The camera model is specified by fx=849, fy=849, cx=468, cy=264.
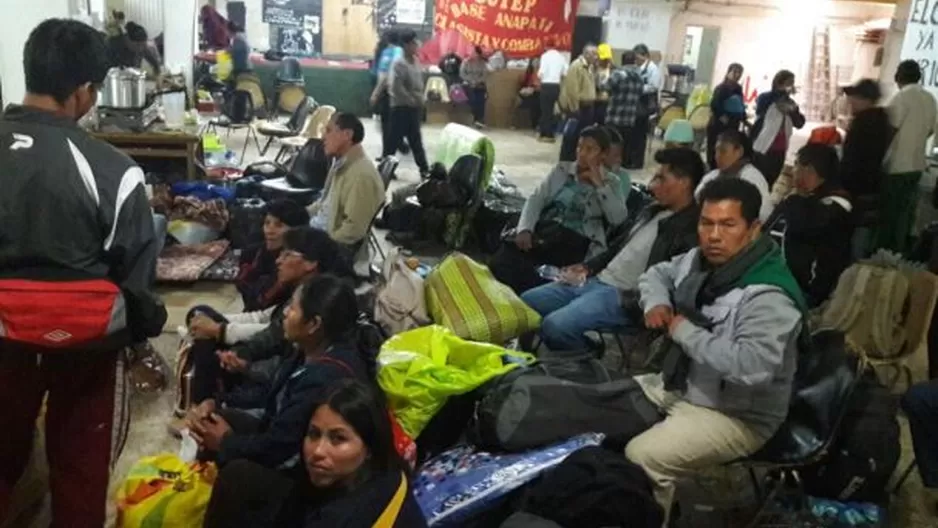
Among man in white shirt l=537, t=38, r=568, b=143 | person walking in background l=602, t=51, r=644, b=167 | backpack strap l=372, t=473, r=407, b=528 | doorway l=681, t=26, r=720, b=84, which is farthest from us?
doorway l=681, t=26, r=720, b=84

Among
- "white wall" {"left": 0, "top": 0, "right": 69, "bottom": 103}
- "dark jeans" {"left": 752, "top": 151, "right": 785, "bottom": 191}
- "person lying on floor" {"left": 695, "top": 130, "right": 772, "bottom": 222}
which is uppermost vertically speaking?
"white wall" {"left": 0, "top": 0, "right": 69, "bottom": 103}

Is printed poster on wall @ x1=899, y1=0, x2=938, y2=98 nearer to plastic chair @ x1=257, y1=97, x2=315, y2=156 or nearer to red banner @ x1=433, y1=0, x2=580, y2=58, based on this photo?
red banner @ x1=433, y1=0, x2=580, y2=58

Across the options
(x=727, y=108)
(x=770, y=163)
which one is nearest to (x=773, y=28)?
(x=727, y=108)

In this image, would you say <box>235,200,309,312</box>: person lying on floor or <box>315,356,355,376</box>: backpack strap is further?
<box>235,200,309,312</box>: person lying on floor

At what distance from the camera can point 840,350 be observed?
2.74 metres

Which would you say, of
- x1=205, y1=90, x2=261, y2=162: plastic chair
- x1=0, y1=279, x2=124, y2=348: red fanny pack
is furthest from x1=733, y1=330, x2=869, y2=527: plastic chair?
x1=205, y1=90, x2=261, y2=162: plastic chair

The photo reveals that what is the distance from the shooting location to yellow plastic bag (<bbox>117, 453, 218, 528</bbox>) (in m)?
2.36

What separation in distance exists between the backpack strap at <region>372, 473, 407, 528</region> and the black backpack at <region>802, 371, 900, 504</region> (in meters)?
1.69

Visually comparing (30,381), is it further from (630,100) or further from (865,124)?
(630,100)

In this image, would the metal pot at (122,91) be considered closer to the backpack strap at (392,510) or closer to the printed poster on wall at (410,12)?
the backpack strap at (392,510)

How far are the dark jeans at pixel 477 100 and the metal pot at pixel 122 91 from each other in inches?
295

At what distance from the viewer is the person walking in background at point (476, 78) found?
12508 millimetres

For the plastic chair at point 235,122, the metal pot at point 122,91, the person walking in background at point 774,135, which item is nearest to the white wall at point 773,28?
the person walking in background at point 774,135

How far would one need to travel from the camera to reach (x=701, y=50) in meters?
12.1
